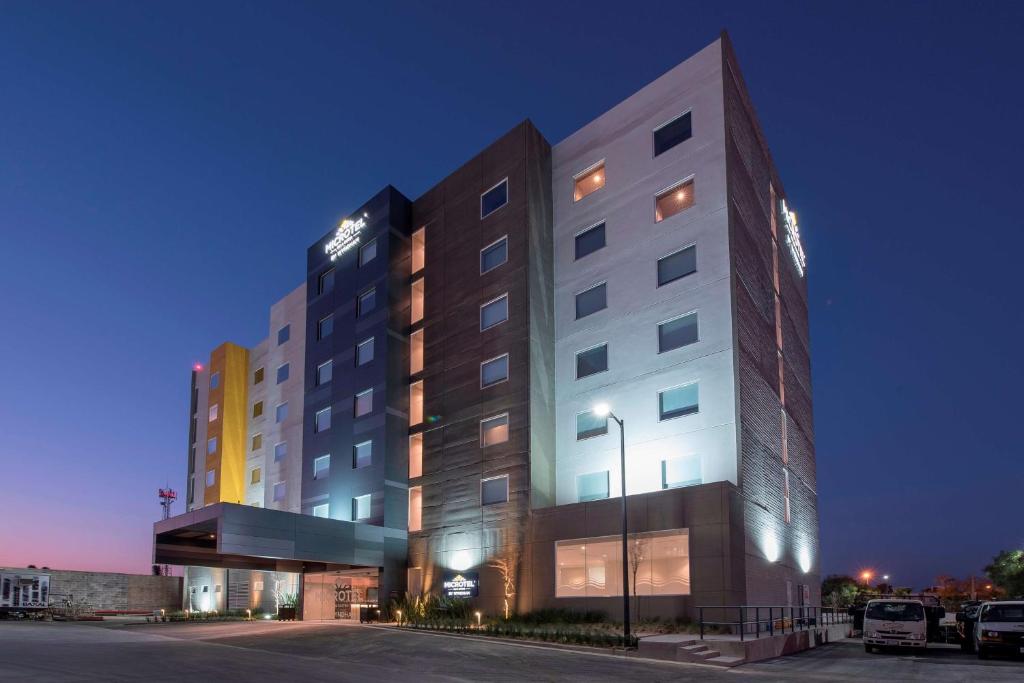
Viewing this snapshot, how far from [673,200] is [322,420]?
87.3 feet

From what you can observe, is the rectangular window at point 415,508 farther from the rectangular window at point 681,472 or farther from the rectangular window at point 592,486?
the rectangular window at point 681,472

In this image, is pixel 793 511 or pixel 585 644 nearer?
pixel 585 644

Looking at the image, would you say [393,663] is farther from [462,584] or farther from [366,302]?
[366,302]

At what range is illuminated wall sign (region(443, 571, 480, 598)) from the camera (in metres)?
39.8

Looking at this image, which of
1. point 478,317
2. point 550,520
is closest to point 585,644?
point 550,520

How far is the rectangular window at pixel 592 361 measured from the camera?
39.7 metres

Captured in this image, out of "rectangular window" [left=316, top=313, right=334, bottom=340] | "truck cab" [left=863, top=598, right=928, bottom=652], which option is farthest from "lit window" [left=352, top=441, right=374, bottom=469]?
"truck cab" [left=863, top=598, right=928, bottom=652]

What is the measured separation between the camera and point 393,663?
76.7ft

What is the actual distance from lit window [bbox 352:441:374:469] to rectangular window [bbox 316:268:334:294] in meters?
12.1

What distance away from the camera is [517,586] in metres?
38.0

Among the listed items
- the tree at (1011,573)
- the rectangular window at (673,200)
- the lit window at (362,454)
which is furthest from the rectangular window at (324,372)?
the tree at (1011,573)

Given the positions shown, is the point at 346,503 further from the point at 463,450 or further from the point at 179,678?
the point at 179,678

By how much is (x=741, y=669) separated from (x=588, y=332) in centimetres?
2042

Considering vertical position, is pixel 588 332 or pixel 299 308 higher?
pixel 299 308
